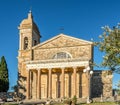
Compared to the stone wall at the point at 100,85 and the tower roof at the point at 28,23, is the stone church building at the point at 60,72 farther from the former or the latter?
the tower roof at the point at 28,23

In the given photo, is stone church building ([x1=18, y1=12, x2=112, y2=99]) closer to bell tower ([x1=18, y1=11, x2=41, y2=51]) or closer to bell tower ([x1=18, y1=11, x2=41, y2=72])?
bell tower ([x1=18, y1=11, x2=41, y2=72])

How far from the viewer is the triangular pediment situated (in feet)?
191

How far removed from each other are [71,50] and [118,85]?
36.2 metres

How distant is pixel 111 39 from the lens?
2342 cm

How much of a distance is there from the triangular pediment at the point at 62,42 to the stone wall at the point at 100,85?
597 centimetres

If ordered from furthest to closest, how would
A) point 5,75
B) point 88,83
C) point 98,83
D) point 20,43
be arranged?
point 5,75
point 20,43
point 98,83
point 88,83

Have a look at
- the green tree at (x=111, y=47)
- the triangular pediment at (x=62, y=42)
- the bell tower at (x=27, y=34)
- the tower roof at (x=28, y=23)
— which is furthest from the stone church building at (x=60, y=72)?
A: the green tree at (x=111, y=47)

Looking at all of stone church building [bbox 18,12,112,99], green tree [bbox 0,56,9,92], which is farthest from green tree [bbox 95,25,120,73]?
green tree [bbox 0,56,9,92]

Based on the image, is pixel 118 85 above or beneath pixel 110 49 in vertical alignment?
beneath

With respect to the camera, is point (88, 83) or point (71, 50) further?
point (71, 50)

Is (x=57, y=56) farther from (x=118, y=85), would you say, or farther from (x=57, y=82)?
(x=118, y=85)

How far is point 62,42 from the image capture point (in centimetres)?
5922

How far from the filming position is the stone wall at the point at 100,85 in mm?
57094

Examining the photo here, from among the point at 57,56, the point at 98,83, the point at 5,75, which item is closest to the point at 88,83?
the point at 98,83
